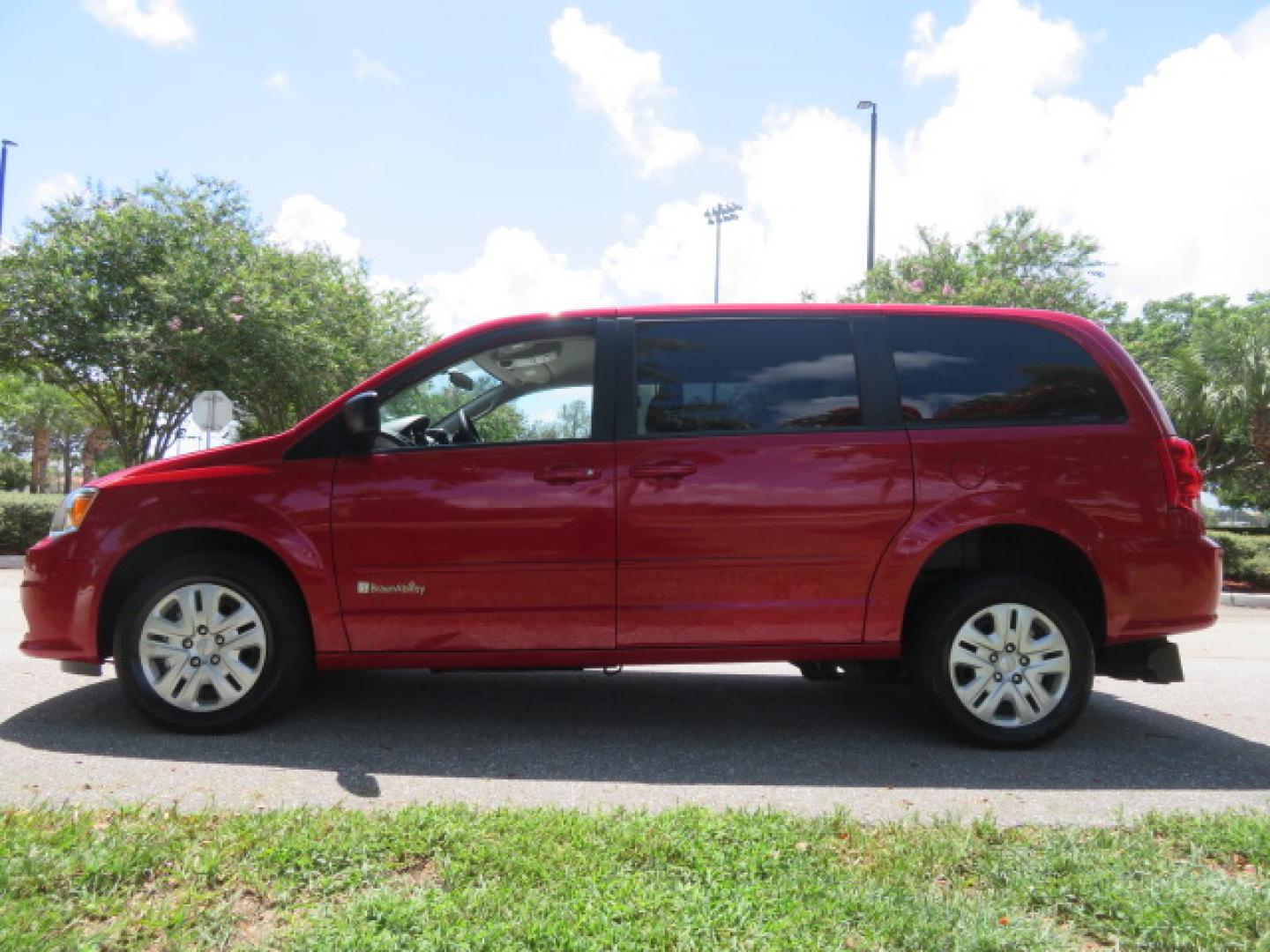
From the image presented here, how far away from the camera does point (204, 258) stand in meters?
17.8

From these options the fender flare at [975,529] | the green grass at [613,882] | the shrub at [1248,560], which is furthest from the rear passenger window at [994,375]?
the shrub at [1248,560]

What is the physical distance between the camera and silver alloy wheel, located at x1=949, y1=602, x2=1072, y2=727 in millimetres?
4043

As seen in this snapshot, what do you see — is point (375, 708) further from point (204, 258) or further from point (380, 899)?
point (204, 258)

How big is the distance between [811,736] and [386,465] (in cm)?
232

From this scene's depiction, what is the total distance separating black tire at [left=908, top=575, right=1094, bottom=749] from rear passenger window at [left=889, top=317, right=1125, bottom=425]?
31.1 inches

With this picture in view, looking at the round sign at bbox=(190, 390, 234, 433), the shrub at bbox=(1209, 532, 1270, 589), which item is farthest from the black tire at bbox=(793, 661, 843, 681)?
the round sign at bbox=(190, 390, 234, 433)

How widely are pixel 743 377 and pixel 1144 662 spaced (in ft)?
7.46

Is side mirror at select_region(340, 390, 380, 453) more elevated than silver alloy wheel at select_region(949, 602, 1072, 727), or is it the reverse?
side mirror at select_region(340, 390, 380, 453)

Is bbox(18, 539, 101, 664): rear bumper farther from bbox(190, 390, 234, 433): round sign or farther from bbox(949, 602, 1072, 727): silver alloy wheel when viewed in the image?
bbox(190, 390, 234, 433): round sign

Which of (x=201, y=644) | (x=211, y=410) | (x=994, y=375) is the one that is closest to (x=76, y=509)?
(x=201, y=644)

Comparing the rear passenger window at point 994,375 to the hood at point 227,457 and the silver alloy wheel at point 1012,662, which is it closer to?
the silver alloy wheel at point 1012,662

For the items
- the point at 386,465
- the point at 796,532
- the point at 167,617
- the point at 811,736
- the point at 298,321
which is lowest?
the point at 811,736

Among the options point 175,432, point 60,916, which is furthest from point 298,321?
point 60,916

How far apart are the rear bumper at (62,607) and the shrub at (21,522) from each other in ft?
40.0
